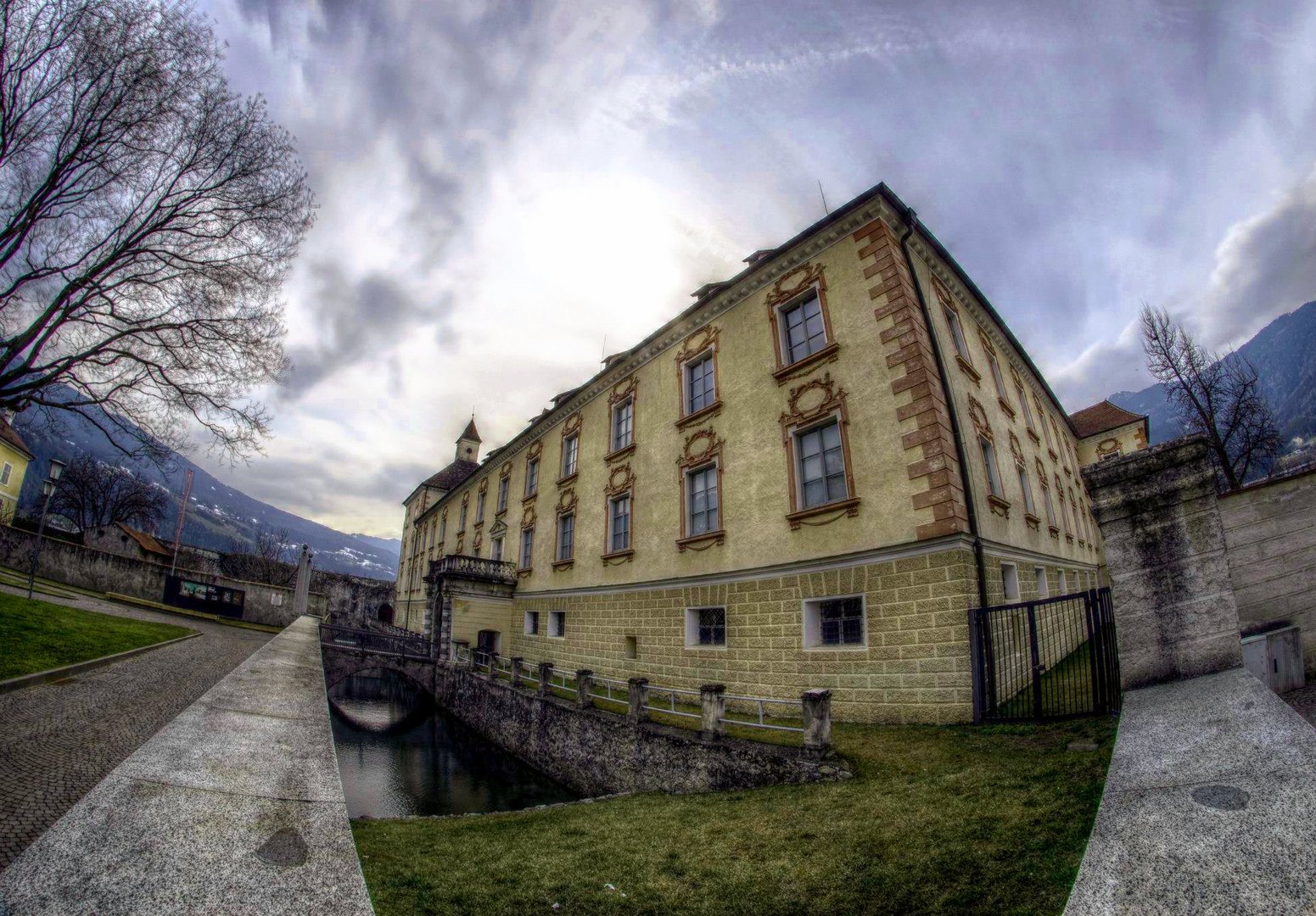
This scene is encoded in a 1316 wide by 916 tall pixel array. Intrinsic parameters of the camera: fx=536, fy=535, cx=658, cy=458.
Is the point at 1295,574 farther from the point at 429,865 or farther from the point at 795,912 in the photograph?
the point at 429,865

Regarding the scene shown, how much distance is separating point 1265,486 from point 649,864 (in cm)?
766

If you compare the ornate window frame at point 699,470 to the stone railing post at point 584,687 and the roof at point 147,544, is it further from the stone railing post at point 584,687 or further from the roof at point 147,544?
the roof at point 147,544

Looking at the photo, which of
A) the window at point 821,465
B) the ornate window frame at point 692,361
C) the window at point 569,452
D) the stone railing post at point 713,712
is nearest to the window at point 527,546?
the window at point 569,452

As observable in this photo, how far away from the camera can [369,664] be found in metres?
26.0

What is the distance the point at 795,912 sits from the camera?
4.11 meters

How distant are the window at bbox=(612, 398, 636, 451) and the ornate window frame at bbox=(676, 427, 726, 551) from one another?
11.6 feet

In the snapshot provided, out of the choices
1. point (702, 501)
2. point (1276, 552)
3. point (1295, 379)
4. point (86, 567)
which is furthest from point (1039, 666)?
point (1295, 379)

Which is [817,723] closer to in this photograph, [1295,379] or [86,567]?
[86,567]

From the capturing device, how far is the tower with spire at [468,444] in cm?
6081

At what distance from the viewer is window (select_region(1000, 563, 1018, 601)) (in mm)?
11977

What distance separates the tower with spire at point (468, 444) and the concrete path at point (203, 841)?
56.3 metres

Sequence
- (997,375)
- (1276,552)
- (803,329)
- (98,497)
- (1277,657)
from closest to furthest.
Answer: (1277,657)
(1276,552)
(803,329)
(997,375)
(98,497)

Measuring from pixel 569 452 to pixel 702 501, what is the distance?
919 cm

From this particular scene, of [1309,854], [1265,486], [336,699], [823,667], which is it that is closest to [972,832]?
[1309,854]
